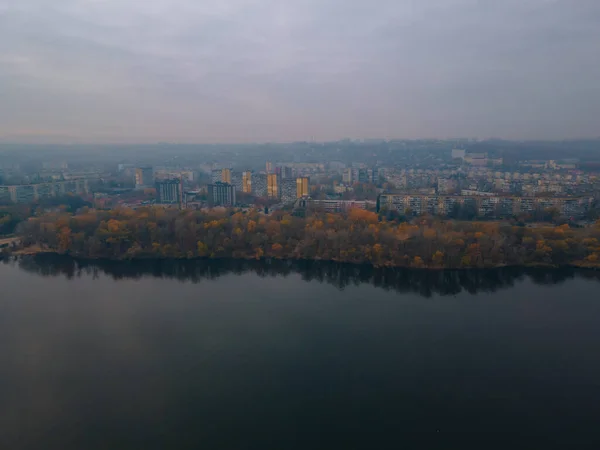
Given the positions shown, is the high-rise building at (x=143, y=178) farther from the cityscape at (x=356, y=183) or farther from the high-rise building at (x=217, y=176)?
the high-rise building at (x=217, y=176)

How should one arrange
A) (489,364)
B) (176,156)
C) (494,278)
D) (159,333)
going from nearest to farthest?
(489,364) < (159,333) < (494,278) < (176,156)

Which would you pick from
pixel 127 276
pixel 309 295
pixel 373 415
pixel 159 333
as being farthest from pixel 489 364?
pixel 127 276

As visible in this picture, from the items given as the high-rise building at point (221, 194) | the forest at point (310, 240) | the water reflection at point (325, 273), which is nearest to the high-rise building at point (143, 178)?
the high-rise building at point (221, 194)

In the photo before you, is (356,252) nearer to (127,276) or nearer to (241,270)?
(241,270)

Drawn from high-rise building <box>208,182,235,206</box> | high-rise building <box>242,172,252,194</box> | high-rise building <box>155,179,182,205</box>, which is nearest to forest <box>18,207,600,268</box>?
high-rise building <box>208,182,235,206</box>

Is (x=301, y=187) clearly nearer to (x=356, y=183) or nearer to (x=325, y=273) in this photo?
(x=356, y=183)
